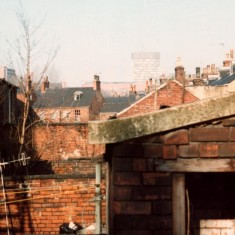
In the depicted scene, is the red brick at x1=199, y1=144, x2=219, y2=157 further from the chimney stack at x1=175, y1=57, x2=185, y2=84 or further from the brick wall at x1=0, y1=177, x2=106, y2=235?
the chimney stack at x1=175, y1=57, x2=185, y2=84

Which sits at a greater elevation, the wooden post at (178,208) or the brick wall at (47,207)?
the wooden post at (178,208)

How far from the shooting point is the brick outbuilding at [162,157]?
11.1 ft

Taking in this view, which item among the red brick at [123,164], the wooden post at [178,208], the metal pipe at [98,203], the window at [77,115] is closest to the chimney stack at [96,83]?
the window at [77,115]

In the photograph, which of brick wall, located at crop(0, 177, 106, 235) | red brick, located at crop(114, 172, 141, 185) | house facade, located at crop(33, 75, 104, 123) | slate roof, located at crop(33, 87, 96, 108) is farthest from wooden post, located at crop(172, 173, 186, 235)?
slate roof, located at crop(33, 87, 96, 108)

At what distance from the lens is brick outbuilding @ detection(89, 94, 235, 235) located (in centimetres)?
338

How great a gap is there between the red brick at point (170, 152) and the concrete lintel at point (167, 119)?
0.20 metres

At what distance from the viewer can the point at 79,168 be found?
509 inches

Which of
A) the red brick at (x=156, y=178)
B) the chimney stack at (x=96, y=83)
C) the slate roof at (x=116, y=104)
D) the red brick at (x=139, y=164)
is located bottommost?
the red brick at (x=156, y=178)

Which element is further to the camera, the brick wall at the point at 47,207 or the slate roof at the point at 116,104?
the slate roof at the point at 116,104

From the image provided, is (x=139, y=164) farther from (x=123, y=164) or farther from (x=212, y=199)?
(x=212, y=199)

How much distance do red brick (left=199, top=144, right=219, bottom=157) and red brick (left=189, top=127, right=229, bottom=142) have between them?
0.06m

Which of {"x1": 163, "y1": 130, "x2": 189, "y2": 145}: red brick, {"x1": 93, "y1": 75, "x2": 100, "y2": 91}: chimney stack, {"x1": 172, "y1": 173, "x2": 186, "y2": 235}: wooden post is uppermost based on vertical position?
{"x1": 93, "y1": 75, "x2": 100, "y2": 91}: chimney stack

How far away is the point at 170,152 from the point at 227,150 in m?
0.56

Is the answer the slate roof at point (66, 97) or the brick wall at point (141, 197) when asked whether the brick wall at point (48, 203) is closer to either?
the brick wall at point (141, 197)
